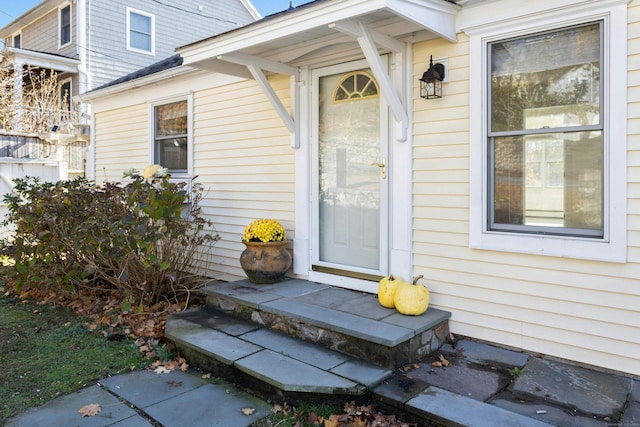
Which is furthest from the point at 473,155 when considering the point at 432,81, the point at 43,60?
the point at 43,60

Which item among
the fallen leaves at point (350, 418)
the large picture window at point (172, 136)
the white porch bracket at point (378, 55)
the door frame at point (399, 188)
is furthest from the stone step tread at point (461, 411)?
the large picture window at point (172, 136)

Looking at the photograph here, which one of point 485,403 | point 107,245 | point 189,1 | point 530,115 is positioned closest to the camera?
point 485,403

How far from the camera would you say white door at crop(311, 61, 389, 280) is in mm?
4188

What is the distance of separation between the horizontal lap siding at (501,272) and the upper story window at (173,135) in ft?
11.3

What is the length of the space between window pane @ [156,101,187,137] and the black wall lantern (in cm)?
359

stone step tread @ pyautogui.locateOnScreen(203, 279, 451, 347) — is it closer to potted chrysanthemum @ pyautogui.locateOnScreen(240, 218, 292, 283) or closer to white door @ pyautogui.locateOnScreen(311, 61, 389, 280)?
potted chrysanthemum @ pyautogui.locateOnScreen(240, 218, 292, 283)

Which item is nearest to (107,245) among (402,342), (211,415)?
(211,415)

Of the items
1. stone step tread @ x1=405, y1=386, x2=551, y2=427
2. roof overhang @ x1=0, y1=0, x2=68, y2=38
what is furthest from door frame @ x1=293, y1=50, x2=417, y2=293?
roof overhang @ x1=0, y1=0, x2=68, y2=38

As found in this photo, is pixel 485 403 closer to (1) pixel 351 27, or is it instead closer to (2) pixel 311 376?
(2) pixel 311 376

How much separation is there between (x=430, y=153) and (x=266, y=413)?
226 cm

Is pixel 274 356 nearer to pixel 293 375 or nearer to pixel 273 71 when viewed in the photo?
pixel 293 375

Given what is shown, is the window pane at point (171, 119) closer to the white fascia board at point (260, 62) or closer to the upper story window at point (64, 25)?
the white fascia board at point (260, 62)

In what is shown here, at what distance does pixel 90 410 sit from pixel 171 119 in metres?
4.40

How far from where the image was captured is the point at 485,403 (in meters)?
2.60
